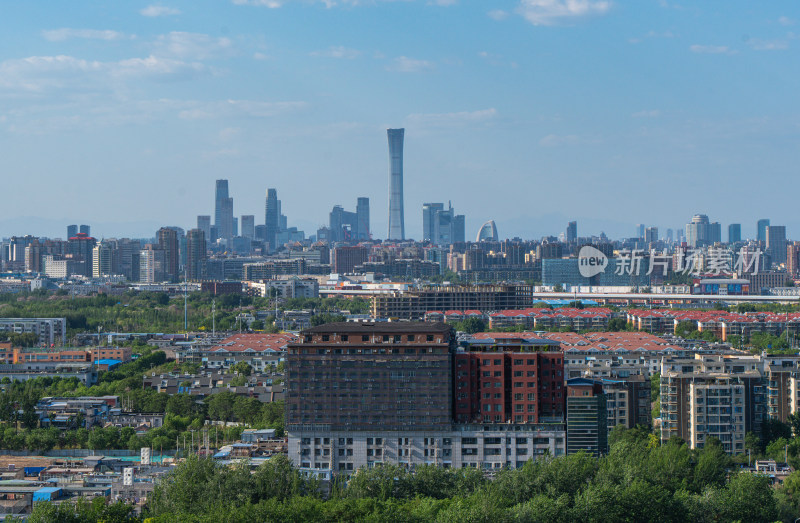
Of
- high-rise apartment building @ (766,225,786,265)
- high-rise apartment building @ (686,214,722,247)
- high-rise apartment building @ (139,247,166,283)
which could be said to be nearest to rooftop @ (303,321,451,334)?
high-rise apartment building @ (139,247,166,283)

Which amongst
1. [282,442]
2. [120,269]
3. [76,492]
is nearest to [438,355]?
[282,442]

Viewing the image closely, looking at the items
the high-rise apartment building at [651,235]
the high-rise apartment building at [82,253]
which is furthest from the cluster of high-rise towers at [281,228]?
the high-rise apartment building at [82,253]

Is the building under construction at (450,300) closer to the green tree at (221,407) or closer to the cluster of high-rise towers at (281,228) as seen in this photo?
the green tree at (221,407)

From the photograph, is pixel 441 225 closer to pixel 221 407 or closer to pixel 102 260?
pixel 102 260

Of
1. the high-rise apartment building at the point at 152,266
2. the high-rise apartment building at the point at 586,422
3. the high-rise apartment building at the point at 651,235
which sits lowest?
the high-rise apartment building at the point at 586,422

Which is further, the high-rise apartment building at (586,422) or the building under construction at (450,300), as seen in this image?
the building under construction at (450,300)

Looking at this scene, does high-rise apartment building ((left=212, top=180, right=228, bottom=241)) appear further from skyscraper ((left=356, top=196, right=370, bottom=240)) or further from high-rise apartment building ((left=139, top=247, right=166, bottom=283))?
high-rise apartment building ((left=139, top=247, right=166, bottom=283))

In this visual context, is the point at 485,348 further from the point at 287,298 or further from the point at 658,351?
the point at 287,298
